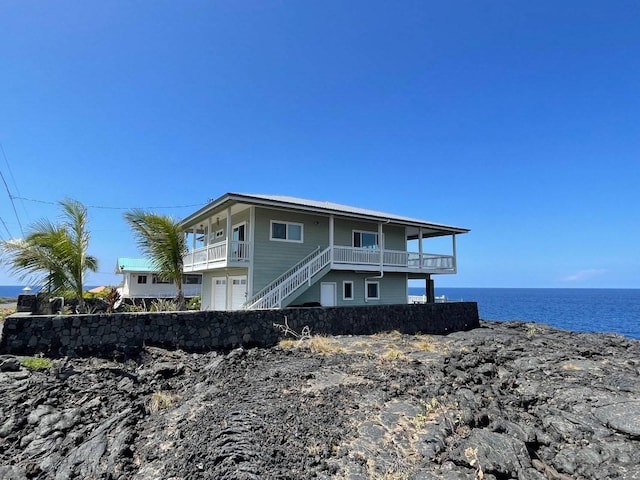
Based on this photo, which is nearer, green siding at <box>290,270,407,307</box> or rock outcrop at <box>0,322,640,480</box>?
rock outcrop at <box>0,322,640,480</box>

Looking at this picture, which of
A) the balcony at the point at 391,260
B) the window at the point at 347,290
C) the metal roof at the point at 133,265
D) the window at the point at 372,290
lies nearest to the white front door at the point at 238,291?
the balcony at the point at 391,260

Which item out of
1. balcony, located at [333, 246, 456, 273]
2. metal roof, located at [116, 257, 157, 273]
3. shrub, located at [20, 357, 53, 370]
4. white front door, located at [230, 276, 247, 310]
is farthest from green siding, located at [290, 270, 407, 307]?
metal roof, located at [116, 257, 157, 273]

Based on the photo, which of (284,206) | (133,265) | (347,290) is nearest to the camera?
(284,206)

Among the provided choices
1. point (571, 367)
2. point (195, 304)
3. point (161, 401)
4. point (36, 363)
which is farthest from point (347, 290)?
point (36, 363)

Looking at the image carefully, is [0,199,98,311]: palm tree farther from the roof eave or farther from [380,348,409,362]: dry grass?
[380,348,409,362]: dry grass

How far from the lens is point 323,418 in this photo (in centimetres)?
671

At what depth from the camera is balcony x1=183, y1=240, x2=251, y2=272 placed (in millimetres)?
15597

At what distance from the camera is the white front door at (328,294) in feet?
59.5

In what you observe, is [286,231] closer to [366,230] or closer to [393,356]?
[366,230]

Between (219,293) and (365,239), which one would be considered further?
(365,239)

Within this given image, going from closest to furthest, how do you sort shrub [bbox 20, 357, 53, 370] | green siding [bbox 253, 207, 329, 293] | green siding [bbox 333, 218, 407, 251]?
shrub [bbox 20, 357, 53, 370], green siding [bbox 253, 207, 329, 293], green siding [bbox 333, 218, 407, 251]

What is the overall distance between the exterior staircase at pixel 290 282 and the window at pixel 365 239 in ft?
8.99

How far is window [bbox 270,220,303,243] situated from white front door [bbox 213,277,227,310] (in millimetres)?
3966

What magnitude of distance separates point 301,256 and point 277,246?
132cm
